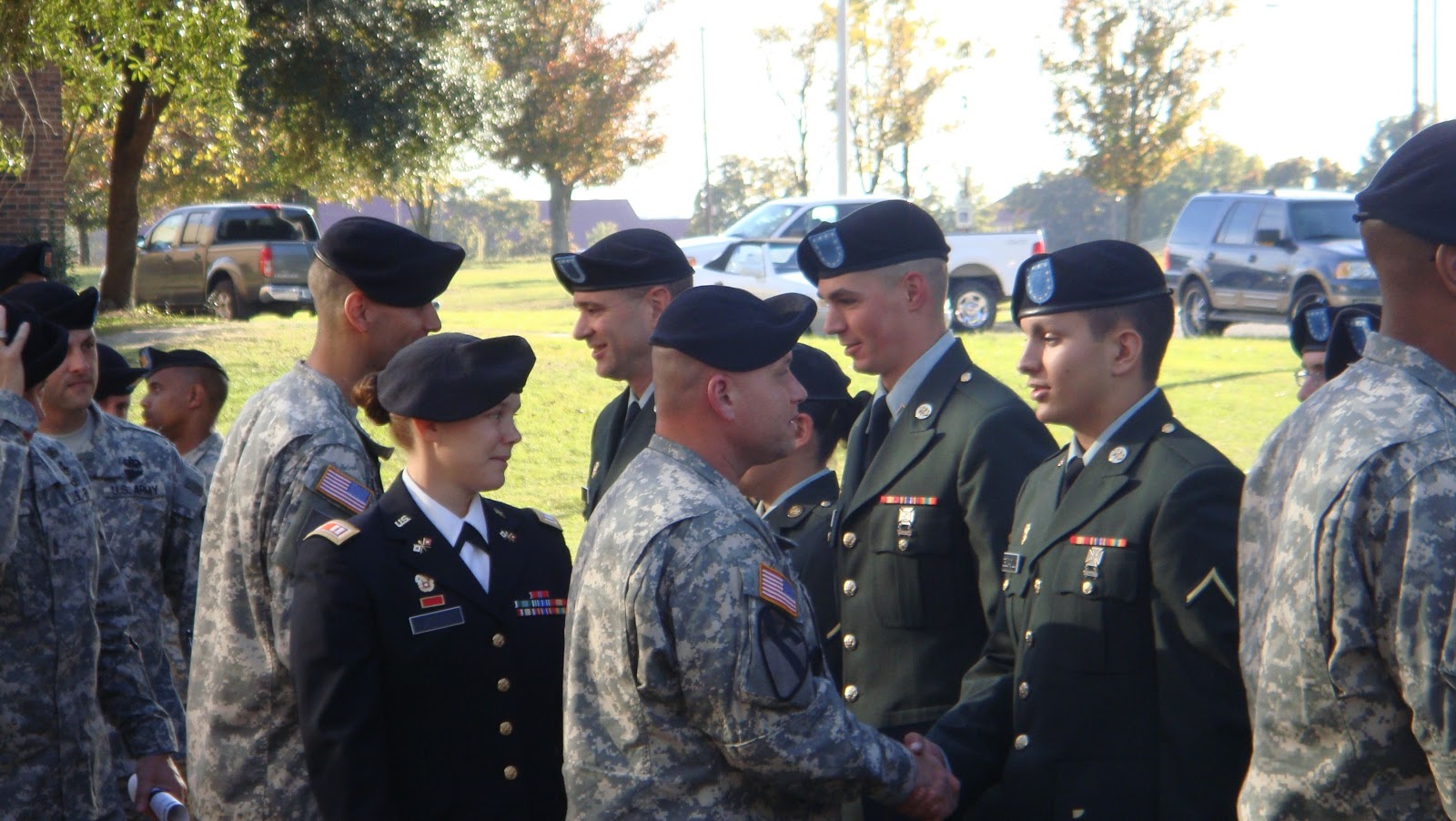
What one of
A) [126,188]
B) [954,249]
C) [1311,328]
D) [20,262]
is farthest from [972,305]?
[20,262]

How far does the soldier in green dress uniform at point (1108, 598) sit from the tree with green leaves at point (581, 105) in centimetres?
3855

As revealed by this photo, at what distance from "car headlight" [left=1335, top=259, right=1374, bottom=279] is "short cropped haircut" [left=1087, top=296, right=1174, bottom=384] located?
1639 centimetres

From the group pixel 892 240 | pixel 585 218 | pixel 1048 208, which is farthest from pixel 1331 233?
pixel 585 218

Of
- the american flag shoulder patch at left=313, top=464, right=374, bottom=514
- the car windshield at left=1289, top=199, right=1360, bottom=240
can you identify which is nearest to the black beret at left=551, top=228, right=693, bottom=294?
the american flag shoulder patch at left=313, top=464, right=374, bottom=514

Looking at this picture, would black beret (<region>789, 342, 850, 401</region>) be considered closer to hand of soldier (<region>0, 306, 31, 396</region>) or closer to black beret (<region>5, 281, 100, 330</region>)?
hand of soldier (<region>0, 306, 31, 396</region>)

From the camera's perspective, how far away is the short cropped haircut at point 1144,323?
3.55 meters

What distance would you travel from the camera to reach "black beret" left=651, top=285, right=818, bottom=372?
9.36 ft

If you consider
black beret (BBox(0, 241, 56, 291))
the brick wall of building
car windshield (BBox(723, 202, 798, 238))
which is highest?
the brick wall of building

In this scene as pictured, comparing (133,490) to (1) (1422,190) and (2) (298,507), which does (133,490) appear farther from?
(1) (1422,190)

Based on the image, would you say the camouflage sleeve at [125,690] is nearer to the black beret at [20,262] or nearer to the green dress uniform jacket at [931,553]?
the green dress uniform jacket at [931,553]

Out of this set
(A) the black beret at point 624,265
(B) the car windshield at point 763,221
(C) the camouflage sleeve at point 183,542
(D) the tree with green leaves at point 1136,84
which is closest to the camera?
(A) the black beret at point 624,265

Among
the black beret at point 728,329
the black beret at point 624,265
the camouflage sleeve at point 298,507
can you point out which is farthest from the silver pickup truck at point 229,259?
the black beret at point 728,329

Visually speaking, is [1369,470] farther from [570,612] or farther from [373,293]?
[373,293]

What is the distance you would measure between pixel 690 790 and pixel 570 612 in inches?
17.1
